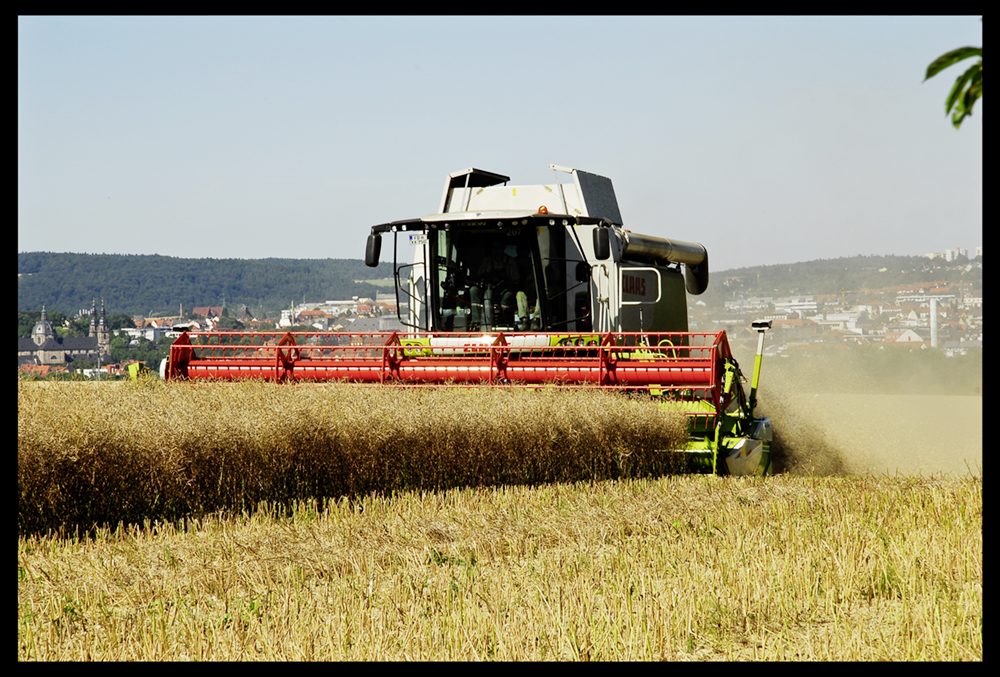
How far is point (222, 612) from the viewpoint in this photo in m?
3.37

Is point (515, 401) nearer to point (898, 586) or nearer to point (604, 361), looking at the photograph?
point (604, 361)

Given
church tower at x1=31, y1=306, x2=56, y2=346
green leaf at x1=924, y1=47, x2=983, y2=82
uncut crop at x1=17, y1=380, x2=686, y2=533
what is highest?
green leaf at x1=924, y1=47, x2=983, y2=82

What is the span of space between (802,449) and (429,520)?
528 centimetres

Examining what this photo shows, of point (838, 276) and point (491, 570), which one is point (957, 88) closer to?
point (491, 570)

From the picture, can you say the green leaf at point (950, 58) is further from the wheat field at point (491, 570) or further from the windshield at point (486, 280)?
the windshield at point (486, 280)

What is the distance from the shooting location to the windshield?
8445 millimetres

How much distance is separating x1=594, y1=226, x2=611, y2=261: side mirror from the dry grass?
2.39m

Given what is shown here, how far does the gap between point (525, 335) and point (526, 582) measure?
4.54 meters

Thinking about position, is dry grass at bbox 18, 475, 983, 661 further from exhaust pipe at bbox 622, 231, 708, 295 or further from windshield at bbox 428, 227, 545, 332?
exhaust pipe at bbox 622, 231, 708, 295

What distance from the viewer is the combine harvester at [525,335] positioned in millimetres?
7078

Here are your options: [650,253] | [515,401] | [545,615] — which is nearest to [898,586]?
[545,615]

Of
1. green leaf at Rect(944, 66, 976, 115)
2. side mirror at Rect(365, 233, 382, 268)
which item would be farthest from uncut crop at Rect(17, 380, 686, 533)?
green leaf at Rect(944, 66, 976, 115)

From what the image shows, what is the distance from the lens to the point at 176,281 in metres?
64.4

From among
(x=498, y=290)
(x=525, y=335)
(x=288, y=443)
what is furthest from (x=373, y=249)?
(x=288, y=443)
